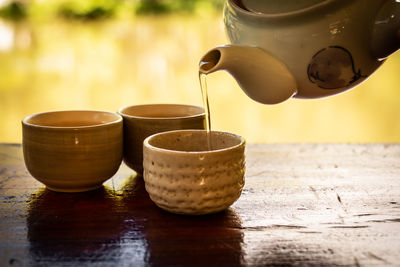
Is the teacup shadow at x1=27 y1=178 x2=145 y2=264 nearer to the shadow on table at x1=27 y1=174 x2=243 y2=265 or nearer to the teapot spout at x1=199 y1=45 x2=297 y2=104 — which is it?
the shadow on table at x1=27 y1=174 x2=243 y2=265

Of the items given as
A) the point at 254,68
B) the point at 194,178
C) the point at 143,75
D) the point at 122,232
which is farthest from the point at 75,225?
the point at 143,75

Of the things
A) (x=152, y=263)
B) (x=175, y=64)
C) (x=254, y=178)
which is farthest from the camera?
(x=175, y=64)

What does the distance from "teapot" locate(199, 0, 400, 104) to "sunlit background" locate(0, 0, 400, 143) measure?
198 centimetres

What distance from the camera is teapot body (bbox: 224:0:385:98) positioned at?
722 mm

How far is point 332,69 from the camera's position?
2.49 ft

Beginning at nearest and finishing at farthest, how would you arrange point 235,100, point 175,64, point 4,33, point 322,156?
point 322,156 → point 235,100 → point 175,64 → point 4,33

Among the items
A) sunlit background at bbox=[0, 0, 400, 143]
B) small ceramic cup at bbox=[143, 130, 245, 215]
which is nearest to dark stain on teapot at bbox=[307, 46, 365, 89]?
small ceramic cup at bbox=[143, 130, 245, 215]

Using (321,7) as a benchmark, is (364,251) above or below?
below

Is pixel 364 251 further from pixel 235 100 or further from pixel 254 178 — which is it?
pixel 235 100

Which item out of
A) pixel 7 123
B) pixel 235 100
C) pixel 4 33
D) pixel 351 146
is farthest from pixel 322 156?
pixel 4 33

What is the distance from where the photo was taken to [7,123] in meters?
2.79

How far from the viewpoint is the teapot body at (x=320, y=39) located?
0.72m

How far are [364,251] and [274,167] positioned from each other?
1.24 ft

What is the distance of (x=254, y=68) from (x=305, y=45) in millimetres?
87
